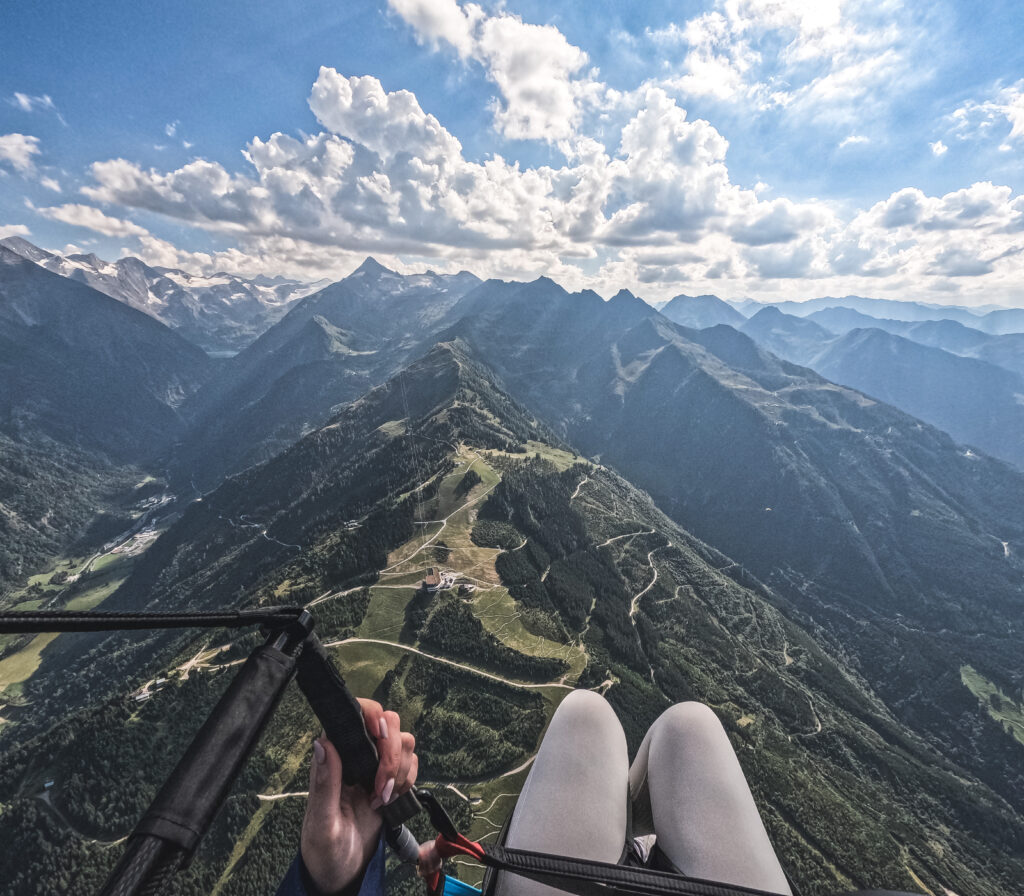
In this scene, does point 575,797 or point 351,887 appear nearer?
point 351,887

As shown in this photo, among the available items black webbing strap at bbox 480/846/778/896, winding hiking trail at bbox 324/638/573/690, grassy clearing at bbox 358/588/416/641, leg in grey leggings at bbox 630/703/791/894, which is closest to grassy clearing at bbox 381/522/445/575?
grassy clearing at bbox 358/588/416/641

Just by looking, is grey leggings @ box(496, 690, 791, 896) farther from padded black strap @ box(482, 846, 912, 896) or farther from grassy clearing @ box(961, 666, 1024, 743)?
grassy clearing @ box(961, 666, 1024, 743)

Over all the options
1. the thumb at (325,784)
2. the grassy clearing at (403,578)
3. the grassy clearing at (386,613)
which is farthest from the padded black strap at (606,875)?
the grassy clearing at (403,578)

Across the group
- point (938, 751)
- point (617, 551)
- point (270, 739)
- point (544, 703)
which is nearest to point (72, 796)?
point (270, 739)

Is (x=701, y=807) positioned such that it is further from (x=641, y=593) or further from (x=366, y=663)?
(x=641, y=593)

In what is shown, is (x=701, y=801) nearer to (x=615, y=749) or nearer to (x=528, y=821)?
(x=615, y=749)

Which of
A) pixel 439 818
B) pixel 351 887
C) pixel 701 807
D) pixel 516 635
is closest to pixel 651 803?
pixel 701 807

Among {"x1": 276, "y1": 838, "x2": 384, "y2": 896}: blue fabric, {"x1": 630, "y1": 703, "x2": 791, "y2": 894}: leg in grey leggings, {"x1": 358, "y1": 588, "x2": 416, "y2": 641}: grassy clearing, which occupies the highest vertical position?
{"x1": 276, "y1": 838, "x2": 384, "y2": 896}: blue fabric
